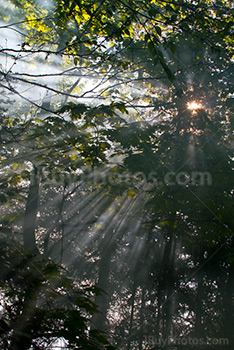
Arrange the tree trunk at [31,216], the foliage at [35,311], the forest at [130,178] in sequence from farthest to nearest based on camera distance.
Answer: the tree trunk at [31,216], the forest at [130,178], the foliage at [35,311]

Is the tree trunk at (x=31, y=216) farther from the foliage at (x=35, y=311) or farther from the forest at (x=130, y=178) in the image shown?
the foliage at (x=35, y=311)

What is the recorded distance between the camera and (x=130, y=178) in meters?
6.10

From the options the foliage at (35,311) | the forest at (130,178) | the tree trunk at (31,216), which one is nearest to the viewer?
the foliage at (35,311)

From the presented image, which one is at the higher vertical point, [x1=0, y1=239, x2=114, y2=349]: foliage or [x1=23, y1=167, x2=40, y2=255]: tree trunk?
[x1=23, y1=167, x2=40, y2=255]: tree trunk

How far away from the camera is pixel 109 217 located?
8.41 meters

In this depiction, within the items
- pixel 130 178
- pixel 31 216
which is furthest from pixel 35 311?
pixel 31 216

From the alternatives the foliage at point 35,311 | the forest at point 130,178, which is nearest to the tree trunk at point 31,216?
the forest at point 130,178

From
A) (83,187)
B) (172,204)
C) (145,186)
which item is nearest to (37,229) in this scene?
(83,187)

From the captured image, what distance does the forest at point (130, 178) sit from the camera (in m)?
3.24

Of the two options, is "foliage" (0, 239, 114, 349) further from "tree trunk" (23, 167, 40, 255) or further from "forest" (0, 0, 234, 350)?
"tree trunk" (23, 167, 40, 255)

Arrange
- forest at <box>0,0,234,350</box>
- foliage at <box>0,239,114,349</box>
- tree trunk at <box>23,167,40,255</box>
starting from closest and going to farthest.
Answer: foliage at <box>0,239,114,349</box> < forest at <box>0,0,234,350</box> < tree trunk at <box>23,167,40,255</box>

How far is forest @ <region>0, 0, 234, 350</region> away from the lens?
10.6 feet

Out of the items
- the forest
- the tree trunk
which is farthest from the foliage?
the tree trunk

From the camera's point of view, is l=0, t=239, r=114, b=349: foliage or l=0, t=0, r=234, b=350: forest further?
l=0, t=0, r=234, b=350: forest
